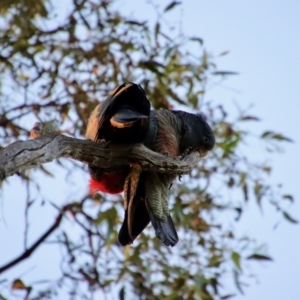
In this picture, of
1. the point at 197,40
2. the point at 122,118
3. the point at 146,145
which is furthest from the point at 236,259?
the point at 122,118

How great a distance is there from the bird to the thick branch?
0.07 metres

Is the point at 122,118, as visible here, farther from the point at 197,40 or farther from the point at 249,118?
the point at 197,40

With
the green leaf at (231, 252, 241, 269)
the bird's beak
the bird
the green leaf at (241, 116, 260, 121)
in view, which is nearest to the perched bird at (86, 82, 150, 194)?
the bird

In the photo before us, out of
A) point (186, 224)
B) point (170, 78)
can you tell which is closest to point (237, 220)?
point (186, 224)

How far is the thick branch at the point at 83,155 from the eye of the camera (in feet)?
8.70

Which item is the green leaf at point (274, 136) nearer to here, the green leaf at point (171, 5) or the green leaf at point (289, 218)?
the green leaf at point (289, 218)

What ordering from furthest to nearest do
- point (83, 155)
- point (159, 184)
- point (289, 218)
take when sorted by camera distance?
point (289, 218)
point (159, 184)
point (83, 155)

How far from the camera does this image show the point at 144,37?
6000mm

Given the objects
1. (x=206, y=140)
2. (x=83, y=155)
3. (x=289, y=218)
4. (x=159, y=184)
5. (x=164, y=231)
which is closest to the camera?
(x=83, y=155)

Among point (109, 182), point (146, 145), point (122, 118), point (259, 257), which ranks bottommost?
point (259, 257)

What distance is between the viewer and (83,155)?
10.9ft

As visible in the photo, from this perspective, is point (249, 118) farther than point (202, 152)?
Yes

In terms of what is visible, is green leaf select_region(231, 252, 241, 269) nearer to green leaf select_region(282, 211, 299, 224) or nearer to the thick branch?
green leaf select_region(282, 211, 299, 224)

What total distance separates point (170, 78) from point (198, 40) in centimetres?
41
